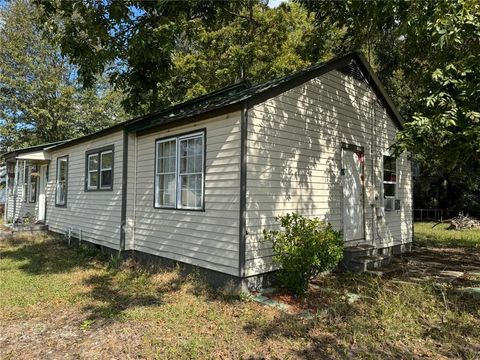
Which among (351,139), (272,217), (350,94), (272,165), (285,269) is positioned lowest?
(285,269)

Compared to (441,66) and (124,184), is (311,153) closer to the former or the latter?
(441,66)

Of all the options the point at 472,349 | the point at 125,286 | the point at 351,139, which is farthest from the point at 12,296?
the point at 351,139

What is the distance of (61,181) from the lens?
42.0 feet

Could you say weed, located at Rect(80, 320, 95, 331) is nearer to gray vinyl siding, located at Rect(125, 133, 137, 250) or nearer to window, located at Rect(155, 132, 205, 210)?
window, located at Rect(155, 132, 205, 210)

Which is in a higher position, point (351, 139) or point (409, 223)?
point (351, 139)

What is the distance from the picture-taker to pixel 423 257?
922 cm

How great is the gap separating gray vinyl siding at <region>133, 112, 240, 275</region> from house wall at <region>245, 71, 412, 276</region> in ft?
0.88

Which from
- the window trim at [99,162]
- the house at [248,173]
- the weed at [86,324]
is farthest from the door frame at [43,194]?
the weed at [86,324]

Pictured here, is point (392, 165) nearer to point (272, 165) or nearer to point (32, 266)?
point (272, 165)

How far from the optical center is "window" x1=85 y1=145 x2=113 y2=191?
966 cm

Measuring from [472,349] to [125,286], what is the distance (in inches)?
212

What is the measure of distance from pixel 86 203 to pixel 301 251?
7472 mm

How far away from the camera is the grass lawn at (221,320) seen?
4078 millimetres

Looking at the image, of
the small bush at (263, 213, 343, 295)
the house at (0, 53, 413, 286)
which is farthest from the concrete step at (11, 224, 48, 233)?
the small bush at (263, 213, 343, 295)
